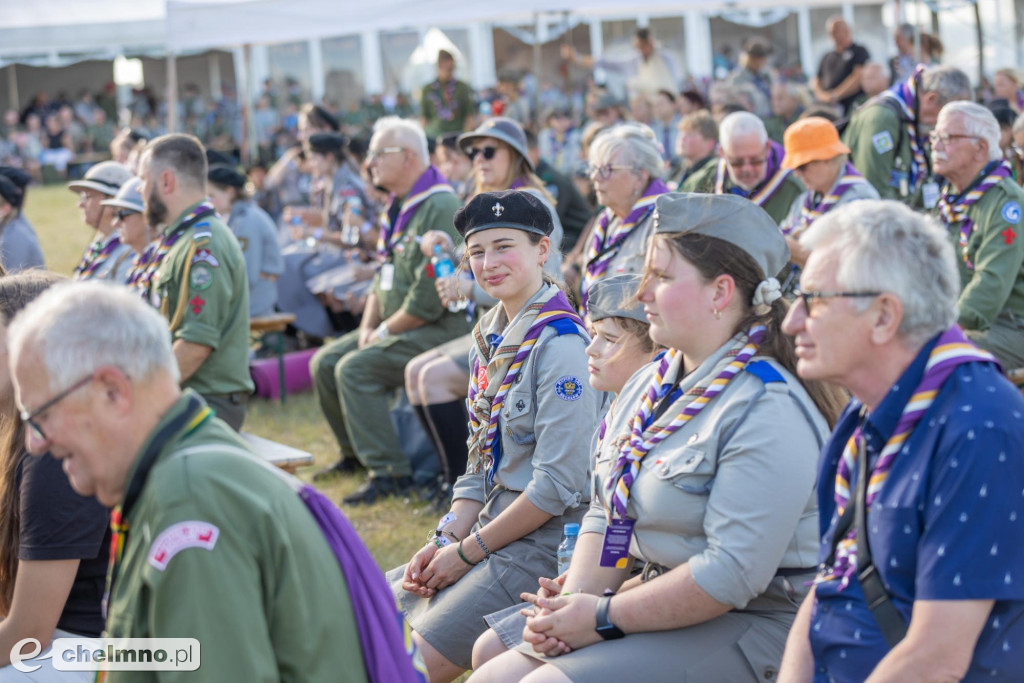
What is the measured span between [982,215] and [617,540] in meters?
3.52

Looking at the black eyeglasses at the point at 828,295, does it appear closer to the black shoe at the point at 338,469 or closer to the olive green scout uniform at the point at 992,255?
the olive green scout uniform at the point at 992,255

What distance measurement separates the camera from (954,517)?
1972 millimetres

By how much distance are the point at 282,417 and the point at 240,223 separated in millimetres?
A: 1671

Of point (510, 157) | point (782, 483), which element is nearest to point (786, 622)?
point (782, 483)

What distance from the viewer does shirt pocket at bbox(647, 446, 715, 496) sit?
2596 mm

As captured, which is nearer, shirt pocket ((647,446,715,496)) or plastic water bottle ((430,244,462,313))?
shirt pocket ((647,446,715,496))

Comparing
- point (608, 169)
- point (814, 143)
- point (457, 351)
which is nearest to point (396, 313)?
point (457, 351)

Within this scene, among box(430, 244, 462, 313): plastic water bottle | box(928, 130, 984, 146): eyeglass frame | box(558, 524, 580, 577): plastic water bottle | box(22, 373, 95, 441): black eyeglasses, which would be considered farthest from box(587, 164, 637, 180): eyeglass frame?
box(22, 373, 95, 441): black eyeglasses

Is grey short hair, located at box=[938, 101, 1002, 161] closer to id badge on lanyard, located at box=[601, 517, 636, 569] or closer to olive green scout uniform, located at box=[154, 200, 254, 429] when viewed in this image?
id badge on lanyard, located at box=[601, 517, 636, 569]

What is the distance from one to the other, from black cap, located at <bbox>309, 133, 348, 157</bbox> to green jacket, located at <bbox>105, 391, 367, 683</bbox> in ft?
26.0

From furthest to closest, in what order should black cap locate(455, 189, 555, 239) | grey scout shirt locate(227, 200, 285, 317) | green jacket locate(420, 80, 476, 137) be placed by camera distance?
green jacket locate(420, 80, 476, 137) < grey scout shirt locate(227, 200, 285, 317) < black cap locate(455, 189, 555, 239)

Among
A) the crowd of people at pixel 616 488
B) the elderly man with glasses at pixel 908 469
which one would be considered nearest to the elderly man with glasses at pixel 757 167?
the crowd of people at pixel 616 488

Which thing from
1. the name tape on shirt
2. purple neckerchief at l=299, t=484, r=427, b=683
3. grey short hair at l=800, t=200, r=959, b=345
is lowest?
purple neckerchief at l=299, t=484, r=427, b=683

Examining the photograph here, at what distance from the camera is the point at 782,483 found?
253cm
